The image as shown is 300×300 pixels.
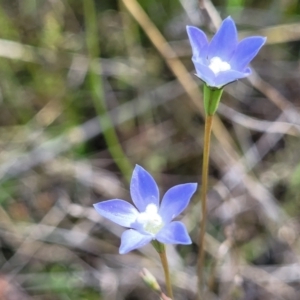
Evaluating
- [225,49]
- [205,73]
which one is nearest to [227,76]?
[205,73]

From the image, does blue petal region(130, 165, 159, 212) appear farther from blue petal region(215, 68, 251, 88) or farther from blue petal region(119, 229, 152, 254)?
blue petal region(215, 68, 251, 88)

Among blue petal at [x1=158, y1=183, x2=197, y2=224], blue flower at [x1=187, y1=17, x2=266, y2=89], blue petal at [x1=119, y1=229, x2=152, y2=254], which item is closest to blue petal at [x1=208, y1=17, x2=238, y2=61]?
blue flower at [x1=187, y1=17, x2=266, y2=89]

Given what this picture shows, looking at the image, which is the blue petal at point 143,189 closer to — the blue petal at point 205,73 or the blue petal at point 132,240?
the blue petal at point 132,240

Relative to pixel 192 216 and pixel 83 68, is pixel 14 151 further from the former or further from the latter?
pixel 192 216

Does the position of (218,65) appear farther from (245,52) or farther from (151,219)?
(151,219)

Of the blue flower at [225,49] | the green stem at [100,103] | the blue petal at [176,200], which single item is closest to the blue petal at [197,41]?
the blue flower at [225,49]

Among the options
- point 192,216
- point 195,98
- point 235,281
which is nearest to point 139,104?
point 195,98
